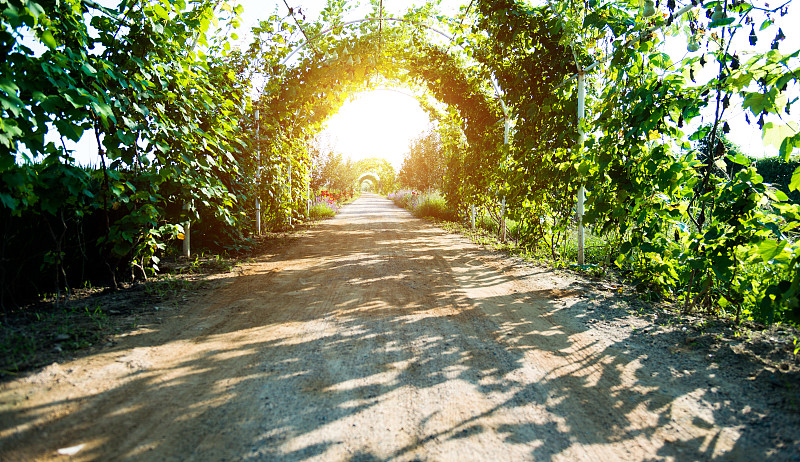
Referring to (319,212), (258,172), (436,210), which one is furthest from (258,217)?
(436,210)

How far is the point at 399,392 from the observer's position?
217 centimetres

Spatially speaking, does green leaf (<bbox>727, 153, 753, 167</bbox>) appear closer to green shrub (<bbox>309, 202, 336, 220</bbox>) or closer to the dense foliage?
the dense foliage

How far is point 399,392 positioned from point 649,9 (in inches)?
157

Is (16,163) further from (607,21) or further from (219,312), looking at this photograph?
(607,21)

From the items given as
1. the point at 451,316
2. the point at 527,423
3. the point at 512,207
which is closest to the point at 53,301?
the point at 451,316

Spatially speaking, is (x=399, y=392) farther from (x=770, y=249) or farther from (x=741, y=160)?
(x=741, y=160)

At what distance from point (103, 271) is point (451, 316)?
362 cm

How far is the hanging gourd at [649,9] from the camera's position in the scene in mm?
3688

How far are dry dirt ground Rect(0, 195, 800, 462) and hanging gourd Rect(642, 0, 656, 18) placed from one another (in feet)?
8.83

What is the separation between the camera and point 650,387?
2.28m

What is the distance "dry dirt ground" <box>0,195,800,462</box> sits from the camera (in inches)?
67.9

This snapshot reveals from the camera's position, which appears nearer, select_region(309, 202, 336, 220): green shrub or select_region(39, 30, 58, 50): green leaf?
select_region(39, 30, 58, 50): green leaf

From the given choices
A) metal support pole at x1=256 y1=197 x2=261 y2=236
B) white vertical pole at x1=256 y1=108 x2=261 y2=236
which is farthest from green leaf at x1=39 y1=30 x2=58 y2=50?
metal support pole at x1=256 y1=197 x2=261 y2=236

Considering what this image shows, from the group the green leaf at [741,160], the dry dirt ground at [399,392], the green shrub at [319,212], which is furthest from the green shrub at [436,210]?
the green leaf at [741,160]
